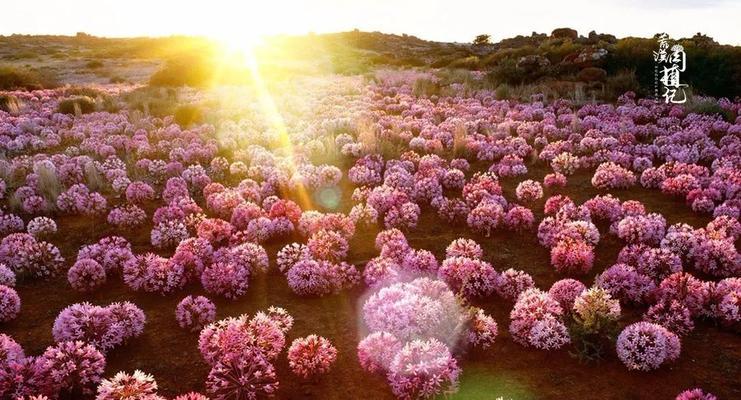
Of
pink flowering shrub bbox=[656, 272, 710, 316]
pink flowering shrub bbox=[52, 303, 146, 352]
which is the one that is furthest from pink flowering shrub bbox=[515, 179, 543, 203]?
pink flowering shrub bbox=[52, 303, 146, 352]

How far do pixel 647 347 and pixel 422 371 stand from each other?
2594 millimetres

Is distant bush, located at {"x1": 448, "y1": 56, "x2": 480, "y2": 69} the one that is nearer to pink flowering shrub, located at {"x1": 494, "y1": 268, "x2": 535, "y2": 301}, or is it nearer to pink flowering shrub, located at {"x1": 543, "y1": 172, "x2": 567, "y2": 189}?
pink flowering shrub, located at {"x1": 543, "y1": 172, "x2": 567, "y2": 189}

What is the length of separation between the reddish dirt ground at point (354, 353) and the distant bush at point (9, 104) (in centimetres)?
1935

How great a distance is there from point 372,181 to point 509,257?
15.6 feet

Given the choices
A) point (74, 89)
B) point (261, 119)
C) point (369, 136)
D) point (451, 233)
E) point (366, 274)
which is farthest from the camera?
point (74, 89)

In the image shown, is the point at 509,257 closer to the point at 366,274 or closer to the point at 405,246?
the point at 405,246

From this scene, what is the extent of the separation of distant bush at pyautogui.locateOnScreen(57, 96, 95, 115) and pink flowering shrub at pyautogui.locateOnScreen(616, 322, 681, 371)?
25186 mm

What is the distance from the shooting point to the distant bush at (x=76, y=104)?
25062 millimetres

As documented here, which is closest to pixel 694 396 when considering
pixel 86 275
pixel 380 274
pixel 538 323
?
pixel 538 323

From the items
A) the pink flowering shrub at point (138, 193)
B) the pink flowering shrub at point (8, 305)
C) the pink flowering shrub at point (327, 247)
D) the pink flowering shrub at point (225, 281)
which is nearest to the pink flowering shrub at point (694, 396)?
the pink flowering shrub at point (327, 247)

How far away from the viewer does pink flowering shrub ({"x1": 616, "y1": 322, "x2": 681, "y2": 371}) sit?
5785mm

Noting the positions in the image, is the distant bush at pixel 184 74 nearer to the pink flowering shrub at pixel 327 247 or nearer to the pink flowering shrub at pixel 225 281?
the pink flowering shrub at pixel 327 247

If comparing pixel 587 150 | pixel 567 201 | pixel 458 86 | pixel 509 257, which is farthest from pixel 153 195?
pixel 458 86

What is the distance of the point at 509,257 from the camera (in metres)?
8.87
